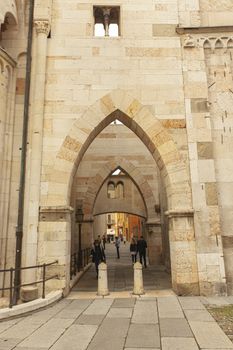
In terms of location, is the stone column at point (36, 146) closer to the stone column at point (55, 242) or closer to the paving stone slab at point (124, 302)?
the stone column at point (55, 242)

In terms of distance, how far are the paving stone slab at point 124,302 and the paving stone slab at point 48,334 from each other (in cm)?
144

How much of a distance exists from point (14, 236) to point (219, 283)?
5.50 metres

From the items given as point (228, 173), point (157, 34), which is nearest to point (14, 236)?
point (228, 173)

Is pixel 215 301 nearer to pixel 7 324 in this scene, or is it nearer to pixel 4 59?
pixel 7 324

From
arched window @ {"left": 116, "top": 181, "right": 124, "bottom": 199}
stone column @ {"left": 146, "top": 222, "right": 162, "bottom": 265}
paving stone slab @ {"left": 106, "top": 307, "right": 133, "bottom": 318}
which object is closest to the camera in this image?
paving stone slab @ {"left": 106, "top": 307, "right": 133, "bottom": 318}

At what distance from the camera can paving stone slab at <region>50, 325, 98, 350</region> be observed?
3871 mm

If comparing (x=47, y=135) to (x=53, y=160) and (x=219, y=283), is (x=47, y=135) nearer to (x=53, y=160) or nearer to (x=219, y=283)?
(x=53, y=160)

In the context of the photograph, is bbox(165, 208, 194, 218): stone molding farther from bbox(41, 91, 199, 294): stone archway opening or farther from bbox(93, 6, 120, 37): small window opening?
bbox(93, 6, 120, 37): small window opening


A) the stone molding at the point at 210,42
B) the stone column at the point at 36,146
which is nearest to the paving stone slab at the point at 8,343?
the stone column at the point at 36,146

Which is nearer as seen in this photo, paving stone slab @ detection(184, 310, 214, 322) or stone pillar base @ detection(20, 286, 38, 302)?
paving stone slab @ detection(184, 310, 214, 322)

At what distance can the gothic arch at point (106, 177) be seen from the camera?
15602 mm

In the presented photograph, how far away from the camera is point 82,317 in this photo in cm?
529

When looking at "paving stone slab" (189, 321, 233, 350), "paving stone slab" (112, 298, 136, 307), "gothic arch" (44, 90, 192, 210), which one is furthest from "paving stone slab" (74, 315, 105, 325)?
"gothic arch" (44, 90, 192, 210)

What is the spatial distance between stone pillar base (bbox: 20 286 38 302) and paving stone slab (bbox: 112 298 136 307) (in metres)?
1.92
